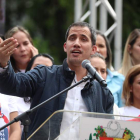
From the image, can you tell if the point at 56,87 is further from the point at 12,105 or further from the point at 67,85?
the point at 12,105

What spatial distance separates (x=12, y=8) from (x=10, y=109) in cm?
1570

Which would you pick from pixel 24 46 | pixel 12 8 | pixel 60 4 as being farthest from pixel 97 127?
pixel 12 8

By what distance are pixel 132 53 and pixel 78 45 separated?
7.34ft

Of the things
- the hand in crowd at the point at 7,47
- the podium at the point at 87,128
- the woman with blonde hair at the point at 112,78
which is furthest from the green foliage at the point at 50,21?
the podium at the point at 87,128

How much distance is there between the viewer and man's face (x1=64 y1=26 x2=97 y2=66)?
154 inches

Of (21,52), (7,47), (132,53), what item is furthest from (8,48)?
(132,53)

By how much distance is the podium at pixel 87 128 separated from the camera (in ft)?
8.79

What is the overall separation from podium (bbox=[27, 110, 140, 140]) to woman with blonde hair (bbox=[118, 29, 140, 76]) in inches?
127

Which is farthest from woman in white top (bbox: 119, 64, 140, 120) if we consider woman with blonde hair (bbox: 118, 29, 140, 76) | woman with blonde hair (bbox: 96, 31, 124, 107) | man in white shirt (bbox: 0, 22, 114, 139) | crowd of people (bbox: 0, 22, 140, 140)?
woman with blonde hair (bbox: 118, 29, 140, 76)

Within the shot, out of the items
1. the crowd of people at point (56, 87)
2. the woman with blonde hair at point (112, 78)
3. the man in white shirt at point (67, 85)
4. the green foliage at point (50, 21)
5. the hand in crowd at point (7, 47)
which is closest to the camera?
the hand in crowd at point (7, 47)

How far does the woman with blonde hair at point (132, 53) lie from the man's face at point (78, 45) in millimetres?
1776

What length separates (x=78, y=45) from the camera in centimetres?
393

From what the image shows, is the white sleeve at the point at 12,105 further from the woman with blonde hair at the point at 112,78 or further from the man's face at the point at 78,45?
the woman with blonde hair at the point at 112,78

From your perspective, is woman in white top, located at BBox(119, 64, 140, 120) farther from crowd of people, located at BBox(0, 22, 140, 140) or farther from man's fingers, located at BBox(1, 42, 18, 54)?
man's fingers, located at BBox(1, 42, 18, 54)
